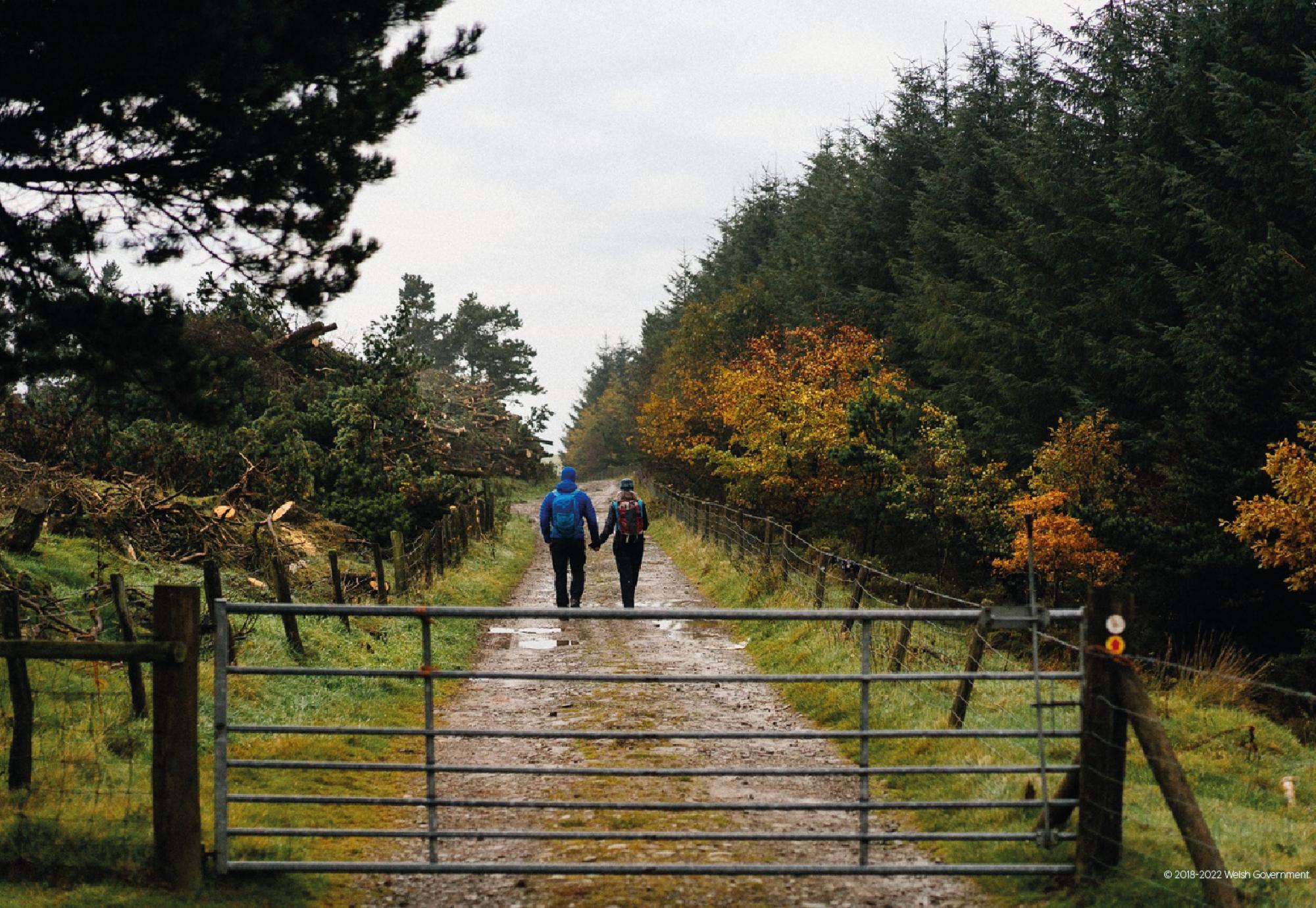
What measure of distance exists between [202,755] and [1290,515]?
19.1 metres

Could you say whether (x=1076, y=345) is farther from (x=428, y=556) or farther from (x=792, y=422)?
(x=428, y=556)

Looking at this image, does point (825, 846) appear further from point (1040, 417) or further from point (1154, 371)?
point (1040, 417)

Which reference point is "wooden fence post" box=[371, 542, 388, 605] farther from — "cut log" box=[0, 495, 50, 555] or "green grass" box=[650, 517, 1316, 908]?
"green grass" box=[650, 517, 1316, 908]

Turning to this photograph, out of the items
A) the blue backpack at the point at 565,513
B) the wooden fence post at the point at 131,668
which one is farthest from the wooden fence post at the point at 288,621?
the blue backpack at the point at 565,513

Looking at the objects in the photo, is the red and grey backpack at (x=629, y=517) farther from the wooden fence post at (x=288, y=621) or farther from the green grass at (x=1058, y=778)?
the wooden fence post at (x=288, y=621)

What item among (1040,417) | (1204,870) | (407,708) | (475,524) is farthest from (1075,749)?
(1040,417)

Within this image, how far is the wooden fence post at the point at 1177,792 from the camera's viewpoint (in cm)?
585

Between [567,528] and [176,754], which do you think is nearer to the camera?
[176,754]

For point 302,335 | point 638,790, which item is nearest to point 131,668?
point 638,790

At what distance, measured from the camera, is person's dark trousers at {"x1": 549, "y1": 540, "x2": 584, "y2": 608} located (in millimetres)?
16828

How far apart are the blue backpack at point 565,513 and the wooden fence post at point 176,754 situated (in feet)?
32.8

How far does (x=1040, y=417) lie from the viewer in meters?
41.0

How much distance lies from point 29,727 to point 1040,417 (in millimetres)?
37582

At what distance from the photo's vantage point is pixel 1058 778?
29.3 ft
